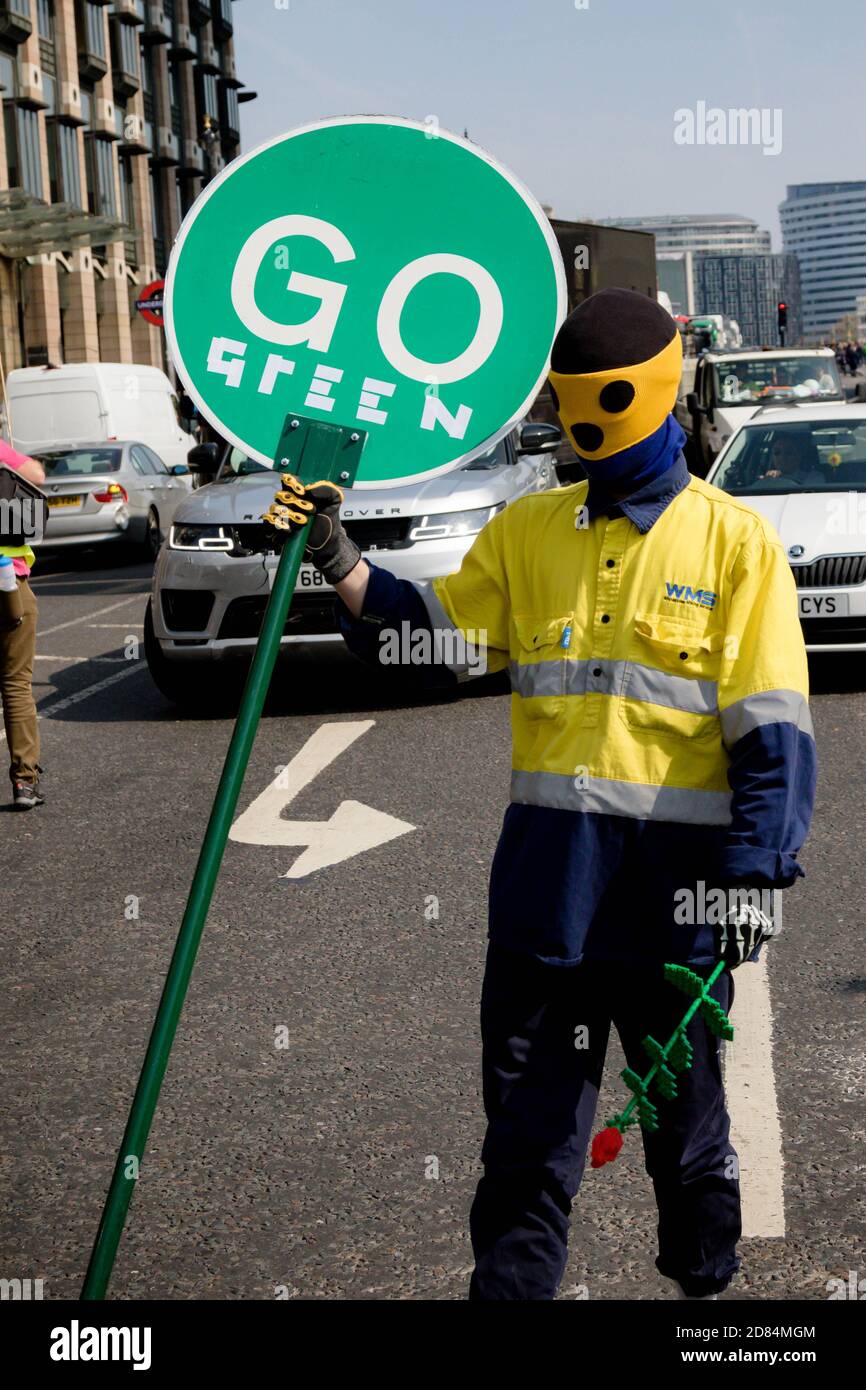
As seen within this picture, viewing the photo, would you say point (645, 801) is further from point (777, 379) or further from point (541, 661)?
point (777, 379)

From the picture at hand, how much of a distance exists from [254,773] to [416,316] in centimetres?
629

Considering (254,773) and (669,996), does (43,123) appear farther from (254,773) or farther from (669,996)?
(669,996)

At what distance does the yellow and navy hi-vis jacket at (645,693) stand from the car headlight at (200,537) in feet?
25.2

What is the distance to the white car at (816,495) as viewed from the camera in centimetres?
1052

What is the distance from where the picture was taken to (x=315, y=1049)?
4.98 m

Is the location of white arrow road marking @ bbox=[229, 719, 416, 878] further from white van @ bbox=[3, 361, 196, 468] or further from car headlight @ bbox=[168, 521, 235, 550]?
white van @ bbox=[3, 361, 196, 468]

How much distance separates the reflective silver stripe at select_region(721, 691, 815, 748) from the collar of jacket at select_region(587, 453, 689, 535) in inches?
13.4

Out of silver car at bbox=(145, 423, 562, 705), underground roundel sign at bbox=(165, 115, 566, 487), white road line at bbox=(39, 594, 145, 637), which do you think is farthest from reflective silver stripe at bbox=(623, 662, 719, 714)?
white road line at bbox=(39, 594, 145, 637)

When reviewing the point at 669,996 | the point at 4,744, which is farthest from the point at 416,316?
the point at 4,744

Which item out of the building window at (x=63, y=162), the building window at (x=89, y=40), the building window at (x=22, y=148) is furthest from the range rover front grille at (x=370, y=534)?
the building window at (x=89, y=40)

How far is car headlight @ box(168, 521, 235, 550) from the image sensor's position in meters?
10.6

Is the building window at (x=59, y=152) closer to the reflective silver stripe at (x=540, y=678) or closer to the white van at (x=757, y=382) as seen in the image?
the white van at (x=757, y=382)
